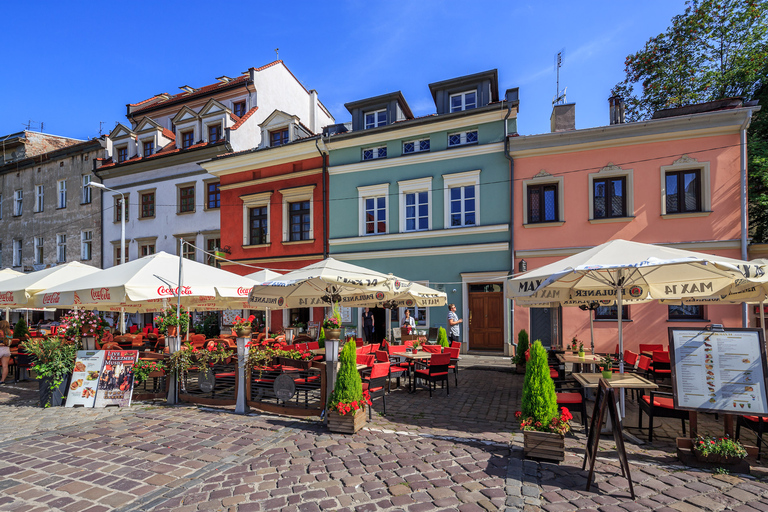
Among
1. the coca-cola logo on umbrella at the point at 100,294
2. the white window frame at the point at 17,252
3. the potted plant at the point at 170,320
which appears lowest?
the potted plant at the point at 170,320

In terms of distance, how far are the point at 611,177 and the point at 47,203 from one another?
33519 mm

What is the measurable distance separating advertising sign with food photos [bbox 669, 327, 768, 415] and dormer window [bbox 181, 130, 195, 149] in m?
24.5

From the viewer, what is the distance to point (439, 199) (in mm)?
17109

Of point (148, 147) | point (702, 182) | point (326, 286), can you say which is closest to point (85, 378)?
point (326, 286)

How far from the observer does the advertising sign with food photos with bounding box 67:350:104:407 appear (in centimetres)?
818

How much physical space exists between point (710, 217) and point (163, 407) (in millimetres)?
16639

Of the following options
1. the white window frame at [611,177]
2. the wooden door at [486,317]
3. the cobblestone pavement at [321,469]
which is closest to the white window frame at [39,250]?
the cobblestone pavement at [321,469]

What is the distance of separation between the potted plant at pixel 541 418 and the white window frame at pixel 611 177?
1145 cm

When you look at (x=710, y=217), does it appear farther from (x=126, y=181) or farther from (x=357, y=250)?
(x=126, y=181)

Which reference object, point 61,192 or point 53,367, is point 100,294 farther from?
point 61,192

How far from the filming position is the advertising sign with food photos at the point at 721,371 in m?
5.02

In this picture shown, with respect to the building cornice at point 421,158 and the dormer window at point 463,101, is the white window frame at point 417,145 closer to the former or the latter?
the building cornice at point 421,158

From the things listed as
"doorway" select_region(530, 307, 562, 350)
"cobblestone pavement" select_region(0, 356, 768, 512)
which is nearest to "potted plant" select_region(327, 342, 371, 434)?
"cobblestone pavement" select_region(0, 356, 768, 512)

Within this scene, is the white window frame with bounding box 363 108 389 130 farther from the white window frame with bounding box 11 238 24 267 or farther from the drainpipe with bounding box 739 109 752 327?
the white window frame with bounding box 11 238 24 267
